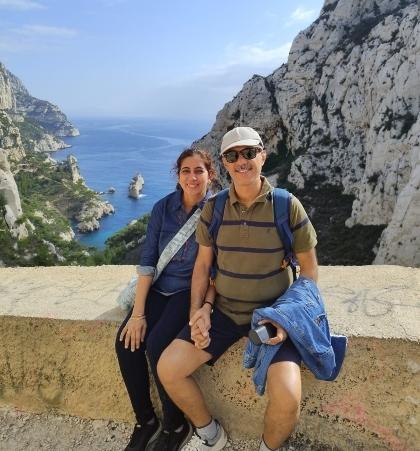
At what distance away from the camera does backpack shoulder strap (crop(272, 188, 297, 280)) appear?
222 cm

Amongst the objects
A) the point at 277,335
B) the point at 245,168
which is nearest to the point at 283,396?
the point at 277,335

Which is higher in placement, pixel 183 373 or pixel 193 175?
pixel 193 175

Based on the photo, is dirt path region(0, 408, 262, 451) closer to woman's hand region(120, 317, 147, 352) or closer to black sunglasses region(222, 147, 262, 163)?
woman's hand region(120, 317, 147, 352)

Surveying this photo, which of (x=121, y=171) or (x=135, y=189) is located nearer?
(x=135, y=189)

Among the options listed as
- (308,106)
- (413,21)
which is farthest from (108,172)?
(413,21)

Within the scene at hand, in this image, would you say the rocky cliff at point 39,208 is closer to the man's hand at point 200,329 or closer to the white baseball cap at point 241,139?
the man's hand at point 200,329

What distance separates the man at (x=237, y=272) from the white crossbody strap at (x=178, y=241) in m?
0.23

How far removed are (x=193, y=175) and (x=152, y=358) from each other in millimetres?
1105

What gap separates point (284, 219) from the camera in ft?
7.30

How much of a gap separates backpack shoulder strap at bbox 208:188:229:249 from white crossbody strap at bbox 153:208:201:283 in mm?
245

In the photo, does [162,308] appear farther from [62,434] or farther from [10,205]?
[10,205]

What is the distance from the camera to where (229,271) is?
90.4 inches

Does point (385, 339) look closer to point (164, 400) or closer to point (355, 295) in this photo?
point (355, 295)

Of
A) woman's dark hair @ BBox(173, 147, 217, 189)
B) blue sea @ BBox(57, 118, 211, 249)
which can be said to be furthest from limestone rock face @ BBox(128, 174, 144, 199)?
Answer: woman's dark hair @ BBox(173, 147, 217, 189)
